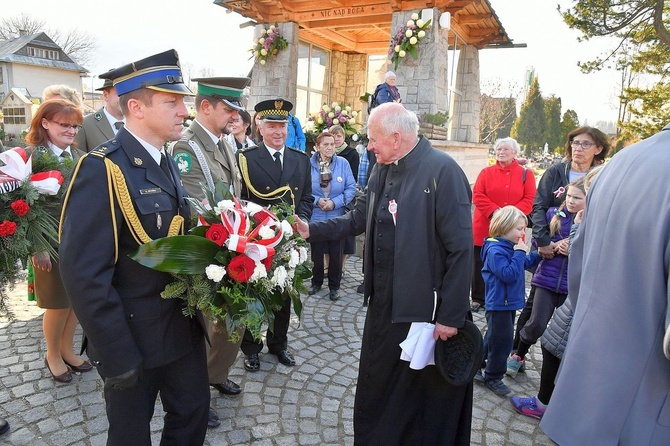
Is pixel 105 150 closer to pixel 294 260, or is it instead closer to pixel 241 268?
pixel 241 268

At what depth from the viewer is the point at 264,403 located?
A: 341cm

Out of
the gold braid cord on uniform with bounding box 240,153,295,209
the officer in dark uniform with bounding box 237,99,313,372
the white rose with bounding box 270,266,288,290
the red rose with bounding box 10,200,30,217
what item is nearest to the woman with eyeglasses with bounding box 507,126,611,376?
the officer in dark uniform with bounding box 237,99,313,372

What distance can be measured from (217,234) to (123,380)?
2.42 feet

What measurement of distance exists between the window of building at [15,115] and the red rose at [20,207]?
72.8 feet

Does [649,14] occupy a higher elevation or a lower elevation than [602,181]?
higher

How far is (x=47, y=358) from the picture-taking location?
365 centimetres

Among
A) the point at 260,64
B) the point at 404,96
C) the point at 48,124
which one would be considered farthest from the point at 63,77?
the point at 48,124

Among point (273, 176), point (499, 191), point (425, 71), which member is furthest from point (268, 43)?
point (273, 176)

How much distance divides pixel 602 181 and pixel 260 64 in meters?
10.5

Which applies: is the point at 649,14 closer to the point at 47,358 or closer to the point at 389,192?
the point at 389,192

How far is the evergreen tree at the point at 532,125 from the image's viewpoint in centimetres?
4350

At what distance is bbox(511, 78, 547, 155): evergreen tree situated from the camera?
43500mm

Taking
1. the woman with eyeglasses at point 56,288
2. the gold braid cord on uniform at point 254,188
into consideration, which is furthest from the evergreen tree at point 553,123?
the woman with eyeglasses at point 56,288

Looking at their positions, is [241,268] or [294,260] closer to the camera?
[241,268]
